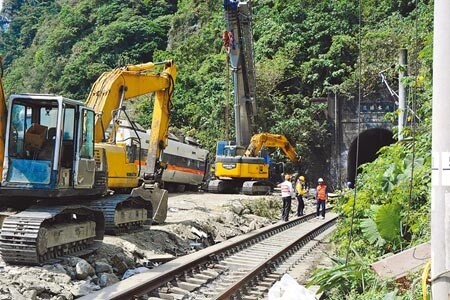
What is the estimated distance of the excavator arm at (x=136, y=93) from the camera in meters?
12.9

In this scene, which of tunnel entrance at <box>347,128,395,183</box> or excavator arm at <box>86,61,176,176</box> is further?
tunnel entrance at <box>347,128,395,183</box>

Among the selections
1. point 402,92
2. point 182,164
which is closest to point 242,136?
point 182,164

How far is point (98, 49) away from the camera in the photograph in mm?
64375

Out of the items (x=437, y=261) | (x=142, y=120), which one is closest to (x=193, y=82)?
(x=142, y=120)

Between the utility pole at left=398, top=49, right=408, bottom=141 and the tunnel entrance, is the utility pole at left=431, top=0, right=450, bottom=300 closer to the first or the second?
the utility pole at left=398, top=49, right=408, bottom=141

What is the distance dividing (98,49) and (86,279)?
2284 inches

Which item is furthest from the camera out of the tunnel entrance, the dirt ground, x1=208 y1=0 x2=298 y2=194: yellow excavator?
the tunnel entrance

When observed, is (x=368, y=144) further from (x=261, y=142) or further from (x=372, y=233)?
(x=372, y=233)

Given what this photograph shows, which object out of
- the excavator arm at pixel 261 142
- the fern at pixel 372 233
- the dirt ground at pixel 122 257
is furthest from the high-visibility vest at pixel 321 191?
the fern at pixel 372 233

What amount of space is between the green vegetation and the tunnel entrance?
2541 millimetres

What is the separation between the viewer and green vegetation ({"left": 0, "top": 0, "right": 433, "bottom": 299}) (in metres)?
8.54

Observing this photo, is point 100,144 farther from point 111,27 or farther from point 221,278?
point 111,27

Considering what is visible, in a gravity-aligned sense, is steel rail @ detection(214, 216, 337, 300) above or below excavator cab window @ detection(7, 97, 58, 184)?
below

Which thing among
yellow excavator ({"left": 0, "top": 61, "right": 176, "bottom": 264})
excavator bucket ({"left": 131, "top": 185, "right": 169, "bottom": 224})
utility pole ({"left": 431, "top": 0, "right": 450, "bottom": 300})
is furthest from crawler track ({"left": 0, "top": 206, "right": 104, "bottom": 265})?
utility pole ({"left": 431, "top": 0, "right": 450, "bottom": 300})
